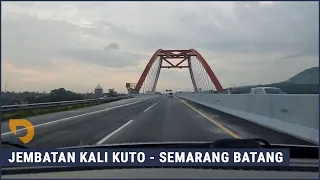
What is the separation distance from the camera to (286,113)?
14492mm

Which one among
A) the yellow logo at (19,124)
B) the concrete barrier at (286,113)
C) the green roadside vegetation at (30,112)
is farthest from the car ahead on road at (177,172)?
the green roadside vegetation at (30,112)

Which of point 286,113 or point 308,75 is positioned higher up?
point 308,75

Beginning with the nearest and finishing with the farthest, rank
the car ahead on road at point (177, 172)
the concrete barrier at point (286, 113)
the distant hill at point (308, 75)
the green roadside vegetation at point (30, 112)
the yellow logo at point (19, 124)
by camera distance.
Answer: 1. the car ahead on road at point (177, 172)
2. the distant hill at point (308, 75)
3. the yellow logo at point (19, 124)
4. the concrete barrier at point (286, 113)
5. the green roadside vegetation at point (30, 112)

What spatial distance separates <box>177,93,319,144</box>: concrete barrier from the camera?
1193 cm

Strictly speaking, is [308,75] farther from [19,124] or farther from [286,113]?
[19,124]

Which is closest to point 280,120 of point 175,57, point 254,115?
point 254,115

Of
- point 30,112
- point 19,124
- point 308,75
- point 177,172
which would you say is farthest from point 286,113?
point 30,112

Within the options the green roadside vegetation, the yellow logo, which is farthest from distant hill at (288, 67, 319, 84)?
the green roadside vegetation

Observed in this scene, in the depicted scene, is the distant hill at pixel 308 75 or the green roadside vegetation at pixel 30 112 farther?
the green roadside vegetation at pixel 30 112

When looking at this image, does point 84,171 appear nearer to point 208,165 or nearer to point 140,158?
point 140,158

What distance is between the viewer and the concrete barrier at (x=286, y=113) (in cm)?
1193

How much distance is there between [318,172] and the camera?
206 inches

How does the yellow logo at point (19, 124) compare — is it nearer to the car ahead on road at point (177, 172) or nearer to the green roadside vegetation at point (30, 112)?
the green roadside vegetation at point (30, 112)

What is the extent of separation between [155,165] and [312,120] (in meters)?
7.75
